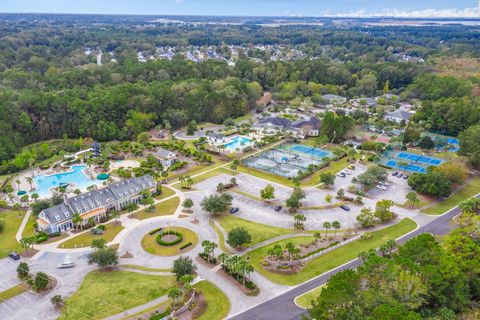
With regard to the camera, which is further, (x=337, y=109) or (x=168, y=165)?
(x=337, y=109)

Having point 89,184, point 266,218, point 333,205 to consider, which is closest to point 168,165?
point 89,184

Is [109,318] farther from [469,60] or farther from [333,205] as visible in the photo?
[469,60]

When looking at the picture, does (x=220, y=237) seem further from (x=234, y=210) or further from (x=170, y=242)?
(x=234, y=210)

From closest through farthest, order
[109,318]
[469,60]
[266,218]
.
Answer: [109,318] → [266,218] → [469,60]

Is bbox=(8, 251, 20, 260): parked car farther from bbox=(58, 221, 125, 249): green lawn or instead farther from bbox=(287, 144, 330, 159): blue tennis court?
bbox=(287, 144, 330, 159): blue tennis court

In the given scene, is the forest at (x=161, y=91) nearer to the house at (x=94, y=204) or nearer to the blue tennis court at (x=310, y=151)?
the house at (x=94, y=204)

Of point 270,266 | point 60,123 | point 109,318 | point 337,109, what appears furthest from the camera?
point 337,109

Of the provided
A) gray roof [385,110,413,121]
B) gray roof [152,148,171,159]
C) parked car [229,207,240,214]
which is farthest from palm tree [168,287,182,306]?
gray roof [385,110,413,121]

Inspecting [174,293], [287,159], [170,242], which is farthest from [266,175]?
[174,293]
